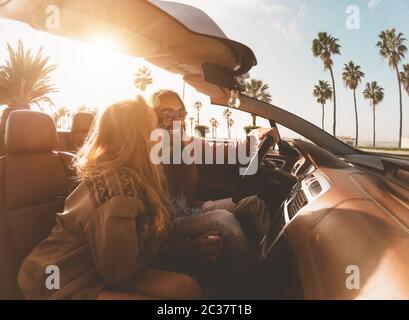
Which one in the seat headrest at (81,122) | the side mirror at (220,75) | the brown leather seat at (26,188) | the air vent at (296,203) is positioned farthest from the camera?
the seat headrest at (81,122)

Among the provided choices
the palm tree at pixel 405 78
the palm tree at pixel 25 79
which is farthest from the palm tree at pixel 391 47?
the palm tree at pixel 25 79

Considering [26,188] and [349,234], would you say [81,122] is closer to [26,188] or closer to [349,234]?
[26,188]

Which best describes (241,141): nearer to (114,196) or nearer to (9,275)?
(114,196)

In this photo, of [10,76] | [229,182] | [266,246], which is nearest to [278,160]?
[229,182]

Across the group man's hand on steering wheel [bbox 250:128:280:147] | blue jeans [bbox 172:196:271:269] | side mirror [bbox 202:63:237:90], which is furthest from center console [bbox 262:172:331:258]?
side mirror [bbox 202:63:237:90]

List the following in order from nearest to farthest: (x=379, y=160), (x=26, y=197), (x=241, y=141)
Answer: (x=26, y=197) < (x=379, y=160) < (x=241, y=141)

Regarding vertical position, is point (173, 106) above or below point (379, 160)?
above

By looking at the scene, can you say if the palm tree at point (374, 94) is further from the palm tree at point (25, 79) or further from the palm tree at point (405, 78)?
the palm tree at point (25, 79)

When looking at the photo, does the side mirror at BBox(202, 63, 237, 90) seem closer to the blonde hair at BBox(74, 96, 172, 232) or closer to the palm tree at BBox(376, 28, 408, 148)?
the blonde hair at BBox(74, 96, 172, 232)

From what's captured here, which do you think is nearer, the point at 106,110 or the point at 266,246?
the point at 106,110

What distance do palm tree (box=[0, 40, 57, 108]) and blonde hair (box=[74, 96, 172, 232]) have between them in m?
29.6

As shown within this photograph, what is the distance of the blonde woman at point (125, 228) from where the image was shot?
1541 mm

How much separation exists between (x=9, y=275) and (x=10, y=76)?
101ft

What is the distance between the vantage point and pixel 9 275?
1925 millimetres
